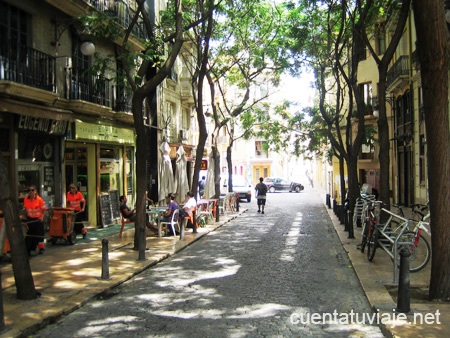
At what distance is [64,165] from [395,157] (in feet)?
65.1

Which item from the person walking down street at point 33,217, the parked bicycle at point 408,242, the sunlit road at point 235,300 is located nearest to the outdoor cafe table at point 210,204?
the sunlit road at point 235,300

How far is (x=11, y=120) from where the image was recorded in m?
12.5

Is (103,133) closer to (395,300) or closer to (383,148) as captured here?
(383,148)

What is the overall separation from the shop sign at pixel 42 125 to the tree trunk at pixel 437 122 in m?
9.99

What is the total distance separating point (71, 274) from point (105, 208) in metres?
8.31

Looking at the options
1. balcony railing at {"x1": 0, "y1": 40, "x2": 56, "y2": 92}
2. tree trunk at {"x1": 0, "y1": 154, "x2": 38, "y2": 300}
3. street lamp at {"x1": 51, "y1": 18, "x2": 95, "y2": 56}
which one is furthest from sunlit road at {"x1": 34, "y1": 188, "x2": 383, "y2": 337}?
street lamp at {"x1": 51, "y1": 18, "x2": 95, "y2": 56}

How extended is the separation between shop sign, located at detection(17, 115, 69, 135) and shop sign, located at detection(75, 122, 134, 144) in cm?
63

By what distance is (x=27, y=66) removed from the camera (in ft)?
42.0

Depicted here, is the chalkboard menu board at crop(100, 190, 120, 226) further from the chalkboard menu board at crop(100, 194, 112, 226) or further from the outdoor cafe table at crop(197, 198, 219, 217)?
the outdoor cafe table at crop(197, 198, 219, 217)

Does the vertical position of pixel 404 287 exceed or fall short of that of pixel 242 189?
it falls short

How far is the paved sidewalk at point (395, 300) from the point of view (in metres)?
5.69

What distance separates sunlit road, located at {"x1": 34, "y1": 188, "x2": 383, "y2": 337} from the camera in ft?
19.9

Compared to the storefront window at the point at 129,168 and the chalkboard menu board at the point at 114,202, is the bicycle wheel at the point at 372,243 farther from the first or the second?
the storefront window at the point at 129,168

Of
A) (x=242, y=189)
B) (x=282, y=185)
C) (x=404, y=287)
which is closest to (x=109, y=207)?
(x=404, y=287)
